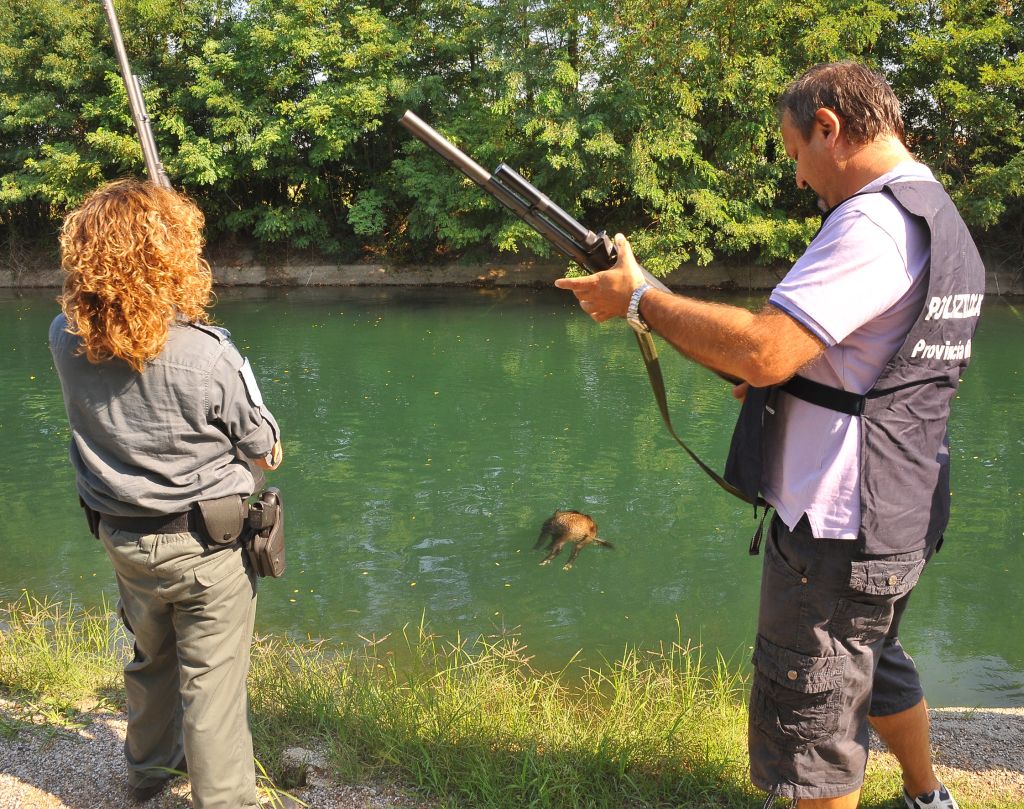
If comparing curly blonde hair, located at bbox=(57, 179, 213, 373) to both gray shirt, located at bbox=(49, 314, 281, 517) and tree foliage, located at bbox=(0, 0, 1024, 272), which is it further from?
tree foliage, located at bbox=(0, 0, 1024, 272)

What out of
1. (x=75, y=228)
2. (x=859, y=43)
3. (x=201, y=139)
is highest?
(x=859, y=43)

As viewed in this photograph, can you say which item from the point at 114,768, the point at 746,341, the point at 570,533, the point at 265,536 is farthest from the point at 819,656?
the point at 570,533

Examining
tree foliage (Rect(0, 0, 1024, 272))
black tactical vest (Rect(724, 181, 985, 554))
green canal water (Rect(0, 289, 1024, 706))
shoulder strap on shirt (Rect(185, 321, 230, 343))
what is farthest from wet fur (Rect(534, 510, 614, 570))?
tree foliage (Rect(0, 0, 1024, 272))

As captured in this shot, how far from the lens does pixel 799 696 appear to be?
206cm

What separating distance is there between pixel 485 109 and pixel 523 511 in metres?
17.5

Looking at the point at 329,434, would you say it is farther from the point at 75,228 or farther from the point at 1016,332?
the point at 1016,332

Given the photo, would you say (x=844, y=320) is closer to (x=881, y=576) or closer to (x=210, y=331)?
(x=881, y=576)

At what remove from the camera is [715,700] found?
11.6ft

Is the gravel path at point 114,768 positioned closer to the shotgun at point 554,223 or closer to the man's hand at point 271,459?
the man's hand at point 271,459

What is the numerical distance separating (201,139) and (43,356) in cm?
1222

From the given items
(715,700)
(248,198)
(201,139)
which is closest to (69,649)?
(715,700)

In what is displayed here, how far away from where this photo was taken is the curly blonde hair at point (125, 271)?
215 centimetres

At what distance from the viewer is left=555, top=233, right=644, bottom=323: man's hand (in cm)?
216

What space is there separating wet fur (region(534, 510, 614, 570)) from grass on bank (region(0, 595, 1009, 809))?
2.54 m
